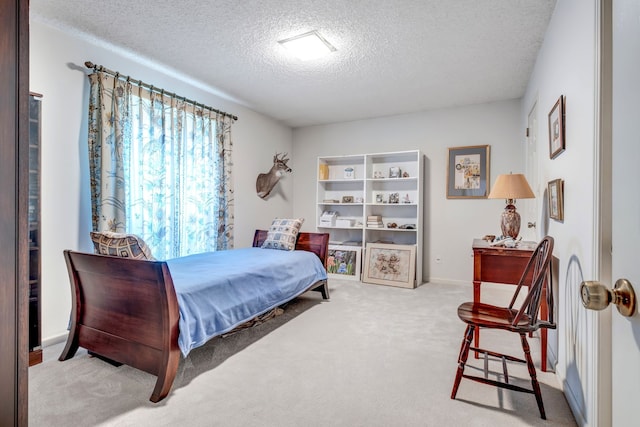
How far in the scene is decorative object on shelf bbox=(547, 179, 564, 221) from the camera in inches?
78.7

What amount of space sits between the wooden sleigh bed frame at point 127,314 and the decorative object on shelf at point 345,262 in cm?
322

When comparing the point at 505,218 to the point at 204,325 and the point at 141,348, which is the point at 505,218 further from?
the point at 141,348

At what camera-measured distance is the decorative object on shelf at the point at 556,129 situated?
1991 millimetres

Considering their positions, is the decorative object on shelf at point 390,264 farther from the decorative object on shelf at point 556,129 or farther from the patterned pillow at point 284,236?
the decorative object on shelf at point 556,129

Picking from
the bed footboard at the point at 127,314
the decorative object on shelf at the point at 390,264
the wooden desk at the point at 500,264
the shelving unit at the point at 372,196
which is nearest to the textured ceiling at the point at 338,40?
the shelving unit at the point at 372,196

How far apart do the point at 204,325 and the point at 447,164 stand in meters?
3.89

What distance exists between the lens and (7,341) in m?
0.62

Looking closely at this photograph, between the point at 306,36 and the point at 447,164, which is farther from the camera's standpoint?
the point at 447,164

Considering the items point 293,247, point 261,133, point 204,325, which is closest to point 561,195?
point 204,325

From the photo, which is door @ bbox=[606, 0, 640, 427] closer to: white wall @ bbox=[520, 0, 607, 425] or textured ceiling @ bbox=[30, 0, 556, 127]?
white wall @ bbox=[520, 0, 607, 425]

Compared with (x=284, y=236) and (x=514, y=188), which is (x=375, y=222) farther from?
(x=514, y=188)

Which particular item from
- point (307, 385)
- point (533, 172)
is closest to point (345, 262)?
point (533, 172)

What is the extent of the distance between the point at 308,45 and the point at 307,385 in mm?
2661

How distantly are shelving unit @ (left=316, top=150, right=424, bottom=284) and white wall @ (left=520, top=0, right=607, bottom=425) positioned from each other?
8.02 ft
